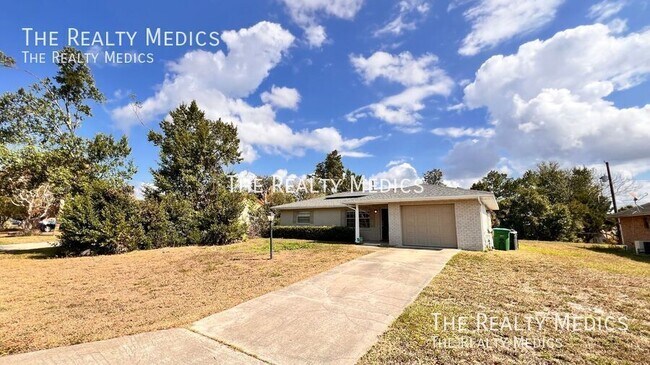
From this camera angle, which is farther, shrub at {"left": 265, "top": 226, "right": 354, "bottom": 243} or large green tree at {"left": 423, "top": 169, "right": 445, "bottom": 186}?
large green tree at {"left": 423, "top": 169, "right": 445, "bottom": 186}

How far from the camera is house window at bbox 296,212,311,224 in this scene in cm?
1978

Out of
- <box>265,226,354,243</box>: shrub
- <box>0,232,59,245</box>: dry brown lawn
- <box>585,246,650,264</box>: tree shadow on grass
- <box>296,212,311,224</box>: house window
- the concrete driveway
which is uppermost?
<box>296,212,311,224</box>: house window

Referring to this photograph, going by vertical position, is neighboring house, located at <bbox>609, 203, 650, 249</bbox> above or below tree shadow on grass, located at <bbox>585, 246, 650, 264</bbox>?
above

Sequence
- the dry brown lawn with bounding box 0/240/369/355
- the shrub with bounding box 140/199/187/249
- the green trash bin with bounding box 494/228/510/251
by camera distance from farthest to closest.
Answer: the shrub with bounding box 140/199/187/249, the green trash bin with bounding box 494/228/510/251, the dry brown lawn with bounding box 0/240/369/355

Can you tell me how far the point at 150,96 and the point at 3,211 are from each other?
28221 millimetres

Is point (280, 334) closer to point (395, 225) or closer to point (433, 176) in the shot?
point (395, 225)

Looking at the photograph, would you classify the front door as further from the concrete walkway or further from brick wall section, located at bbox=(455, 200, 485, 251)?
the concrete walkway

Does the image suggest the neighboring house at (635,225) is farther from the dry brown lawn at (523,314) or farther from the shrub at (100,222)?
the shrub at (100,222)

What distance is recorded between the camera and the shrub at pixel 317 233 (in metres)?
16.7

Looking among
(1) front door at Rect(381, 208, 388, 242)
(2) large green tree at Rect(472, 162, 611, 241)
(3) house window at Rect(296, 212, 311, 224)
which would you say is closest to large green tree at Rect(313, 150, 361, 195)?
(2) large green tree at Rect(472, 162, 611, 241)

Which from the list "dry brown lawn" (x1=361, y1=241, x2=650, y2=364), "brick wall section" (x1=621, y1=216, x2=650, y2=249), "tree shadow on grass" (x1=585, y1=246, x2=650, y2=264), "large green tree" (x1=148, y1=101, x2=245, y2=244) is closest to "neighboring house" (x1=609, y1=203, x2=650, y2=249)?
"brick wall section" (x1=621, y1=216, x2=650, y2=249)

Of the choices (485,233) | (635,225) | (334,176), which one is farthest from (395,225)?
(334,176)

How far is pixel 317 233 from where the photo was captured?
709 inches

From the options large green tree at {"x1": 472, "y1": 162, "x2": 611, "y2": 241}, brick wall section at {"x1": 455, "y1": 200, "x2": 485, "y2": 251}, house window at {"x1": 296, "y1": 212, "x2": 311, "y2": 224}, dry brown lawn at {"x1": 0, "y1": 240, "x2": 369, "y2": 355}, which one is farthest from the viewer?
large green tree at {"x1": 472, "y1": 162, "x2": 611, "y2": 241}
